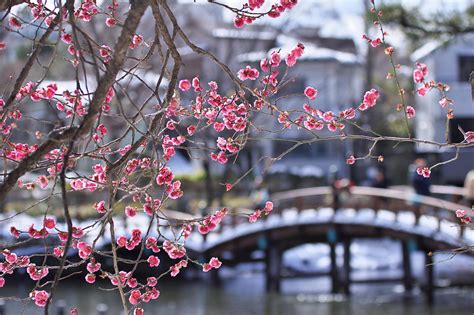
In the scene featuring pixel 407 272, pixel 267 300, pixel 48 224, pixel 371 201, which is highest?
pixel 371 201

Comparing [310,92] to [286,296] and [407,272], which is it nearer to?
[286,296]

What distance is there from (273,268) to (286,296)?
0.98 metres

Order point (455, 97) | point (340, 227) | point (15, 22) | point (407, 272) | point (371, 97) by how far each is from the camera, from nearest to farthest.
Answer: point (15, 22) < point (371, 97) < point (340, 227) < point (407, 272) < point (455, 97)

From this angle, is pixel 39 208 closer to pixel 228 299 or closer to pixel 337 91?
pixel 228 299

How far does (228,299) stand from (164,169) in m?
16.9

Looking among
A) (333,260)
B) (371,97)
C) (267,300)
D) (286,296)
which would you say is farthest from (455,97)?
(371,97)

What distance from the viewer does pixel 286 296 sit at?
22.3 metres

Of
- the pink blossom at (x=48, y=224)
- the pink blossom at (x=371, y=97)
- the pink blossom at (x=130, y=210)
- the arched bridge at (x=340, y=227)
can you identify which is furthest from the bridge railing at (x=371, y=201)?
the pink blossom at (x=48, y=224)

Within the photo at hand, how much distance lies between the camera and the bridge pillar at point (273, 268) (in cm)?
2292

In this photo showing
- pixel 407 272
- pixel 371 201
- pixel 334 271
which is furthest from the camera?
pixel 334 271

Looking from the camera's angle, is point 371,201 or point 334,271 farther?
point 334,271

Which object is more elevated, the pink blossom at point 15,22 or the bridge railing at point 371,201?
the bridge railing at point 371,201

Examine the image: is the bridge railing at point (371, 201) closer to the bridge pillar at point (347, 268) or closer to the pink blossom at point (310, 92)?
the bridge pillar at point (347, 268)

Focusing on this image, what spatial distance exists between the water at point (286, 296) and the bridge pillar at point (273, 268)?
0.97 ft
